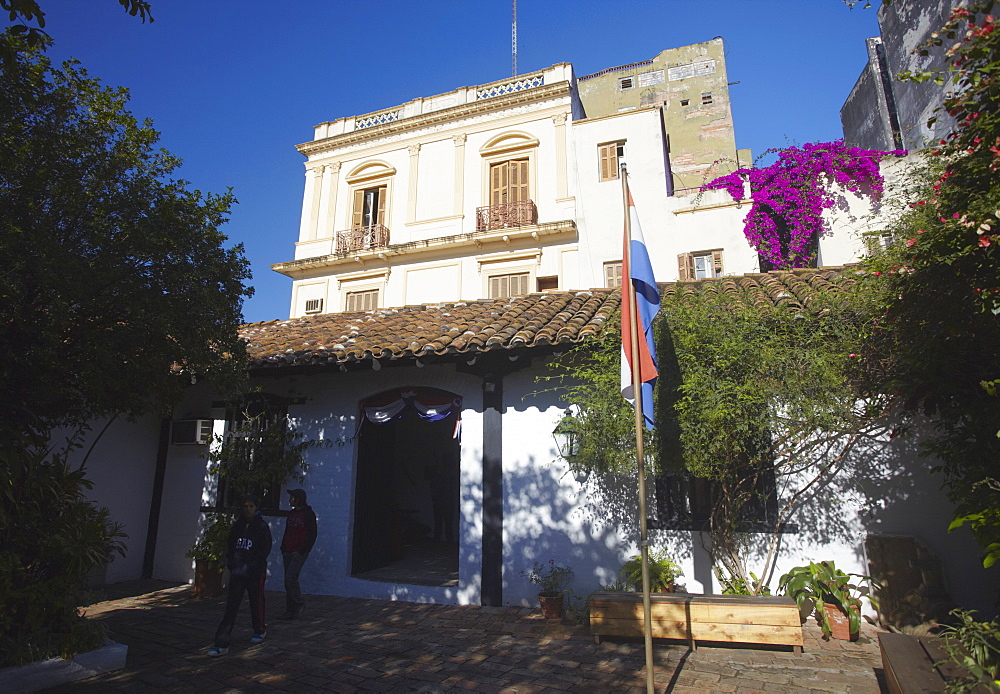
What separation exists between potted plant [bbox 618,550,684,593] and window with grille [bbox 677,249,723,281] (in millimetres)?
10120

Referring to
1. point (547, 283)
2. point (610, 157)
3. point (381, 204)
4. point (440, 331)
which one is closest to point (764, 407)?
point (440, 331)

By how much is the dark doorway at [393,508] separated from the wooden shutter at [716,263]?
28.7ft

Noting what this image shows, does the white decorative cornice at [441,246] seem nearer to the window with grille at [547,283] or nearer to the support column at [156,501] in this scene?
the window with grille at [547,283]

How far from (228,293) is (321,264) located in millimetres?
13296

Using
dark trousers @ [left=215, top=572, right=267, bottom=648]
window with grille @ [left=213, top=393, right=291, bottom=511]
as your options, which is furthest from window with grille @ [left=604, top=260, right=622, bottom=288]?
dark trousers @ [left=215, top=572, right=267, bottom=648]

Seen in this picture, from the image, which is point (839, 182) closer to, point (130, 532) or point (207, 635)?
point (207, 635)

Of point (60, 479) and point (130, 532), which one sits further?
point (130, 532)

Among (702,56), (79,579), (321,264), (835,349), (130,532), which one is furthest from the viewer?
(702,56)

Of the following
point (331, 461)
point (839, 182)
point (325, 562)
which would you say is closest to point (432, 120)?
point (839, 182)

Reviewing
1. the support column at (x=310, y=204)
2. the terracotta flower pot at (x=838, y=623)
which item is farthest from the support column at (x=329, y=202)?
the terracotta flower pot at (x=838, y=623)

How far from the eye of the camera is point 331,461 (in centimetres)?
920

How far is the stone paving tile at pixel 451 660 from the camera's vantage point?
5184 millimetres

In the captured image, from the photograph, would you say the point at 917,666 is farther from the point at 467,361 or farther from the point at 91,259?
the point at 91,259

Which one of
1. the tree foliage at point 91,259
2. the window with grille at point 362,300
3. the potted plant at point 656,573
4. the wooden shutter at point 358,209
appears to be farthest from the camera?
the wooden shutter at point 358,209
